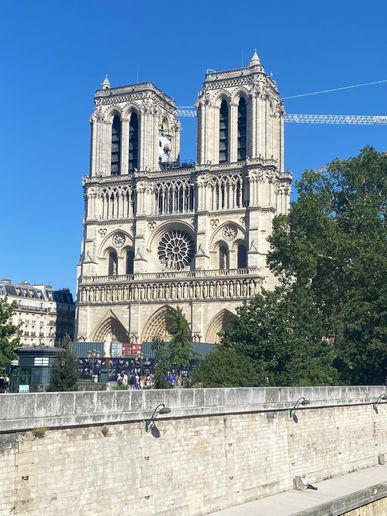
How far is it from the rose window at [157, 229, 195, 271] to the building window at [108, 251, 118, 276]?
148 inches

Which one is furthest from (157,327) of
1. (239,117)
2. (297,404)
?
(297,404)

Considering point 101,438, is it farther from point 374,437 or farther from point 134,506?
point 374,437

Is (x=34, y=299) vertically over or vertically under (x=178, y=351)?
over

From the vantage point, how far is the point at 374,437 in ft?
87.2

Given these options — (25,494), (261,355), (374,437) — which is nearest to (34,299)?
(261,355)

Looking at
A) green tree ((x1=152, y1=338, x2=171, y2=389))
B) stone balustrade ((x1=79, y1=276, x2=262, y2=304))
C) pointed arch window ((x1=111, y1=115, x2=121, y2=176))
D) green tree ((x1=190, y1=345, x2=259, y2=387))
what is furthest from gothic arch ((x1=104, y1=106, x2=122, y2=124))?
green tree ((x1=190, y1=345, x2=259, y2=387))

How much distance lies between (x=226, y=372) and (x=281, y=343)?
385 cm

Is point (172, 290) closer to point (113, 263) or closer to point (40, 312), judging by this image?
point (113, 263)

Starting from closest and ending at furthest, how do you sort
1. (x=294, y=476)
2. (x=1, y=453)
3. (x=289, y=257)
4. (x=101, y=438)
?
(x=1, y=453) < (x=101, y=438) < (x=294, y=476) < (x=289, y=257)

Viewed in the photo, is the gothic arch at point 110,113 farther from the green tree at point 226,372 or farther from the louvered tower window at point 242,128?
the green tree at point 226,372

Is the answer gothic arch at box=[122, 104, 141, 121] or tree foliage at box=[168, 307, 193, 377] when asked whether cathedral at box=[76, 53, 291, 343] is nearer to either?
gothic arch at box=[122, 104, 141, 121]

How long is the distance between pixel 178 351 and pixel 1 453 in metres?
27.0

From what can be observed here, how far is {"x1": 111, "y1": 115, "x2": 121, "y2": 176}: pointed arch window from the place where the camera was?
60781mm

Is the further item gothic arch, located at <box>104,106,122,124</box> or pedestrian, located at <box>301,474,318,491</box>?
gothic arch, located at <box>104,106,122,124</box>
